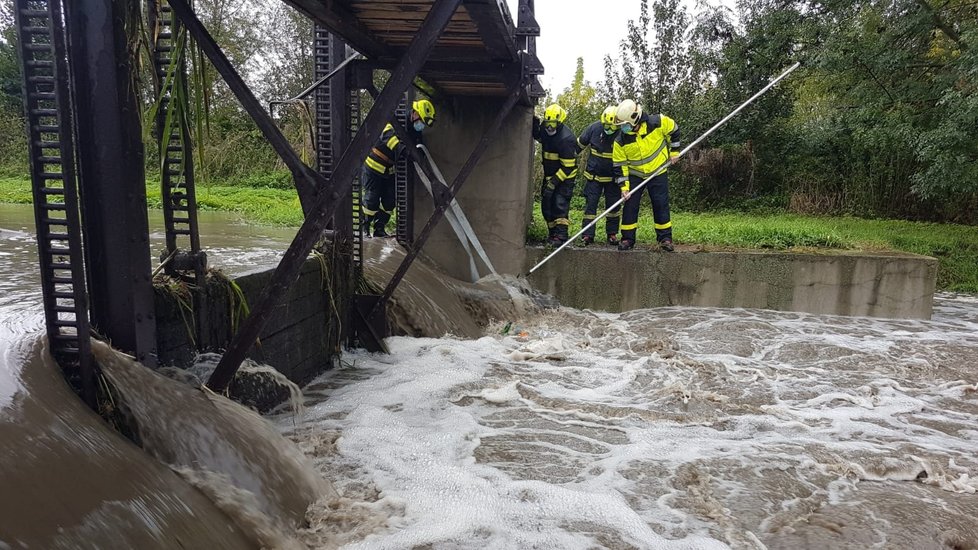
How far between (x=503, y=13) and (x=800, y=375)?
385 cm

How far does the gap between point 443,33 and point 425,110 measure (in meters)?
2.51

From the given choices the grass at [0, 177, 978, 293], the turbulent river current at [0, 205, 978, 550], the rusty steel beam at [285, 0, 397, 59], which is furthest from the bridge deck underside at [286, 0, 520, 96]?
the turbulent river current at [0, 205, 978, 550]

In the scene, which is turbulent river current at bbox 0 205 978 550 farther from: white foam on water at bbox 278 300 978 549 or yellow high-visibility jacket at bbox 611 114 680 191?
yellow high-visibility jacket at bbox 611 114 680 191

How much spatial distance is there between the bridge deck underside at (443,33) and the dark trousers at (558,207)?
1.92 m

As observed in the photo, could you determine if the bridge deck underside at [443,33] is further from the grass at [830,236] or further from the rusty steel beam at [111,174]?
the grass at [830,236]

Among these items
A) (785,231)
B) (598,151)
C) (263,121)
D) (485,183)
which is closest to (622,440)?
(263,121)

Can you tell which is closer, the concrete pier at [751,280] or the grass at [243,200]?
the concrete pier at [751,280]

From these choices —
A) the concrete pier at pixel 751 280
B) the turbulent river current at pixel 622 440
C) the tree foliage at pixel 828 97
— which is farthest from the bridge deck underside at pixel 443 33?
Result: the tree foliage at pixel 828 97

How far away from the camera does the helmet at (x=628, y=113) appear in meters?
7.79

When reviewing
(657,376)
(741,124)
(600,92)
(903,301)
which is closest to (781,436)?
(657,376)

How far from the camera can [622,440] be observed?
402 cm

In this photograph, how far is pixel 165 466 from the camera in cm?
246

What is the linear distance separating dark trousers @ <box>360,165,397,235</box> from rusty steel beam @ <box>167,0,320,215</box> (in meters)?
4.73

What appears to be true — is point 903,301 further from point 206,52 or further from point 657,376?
point 206,52
